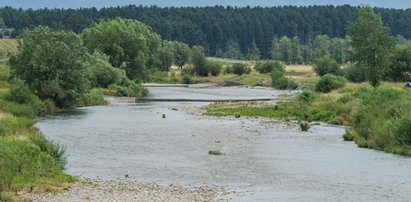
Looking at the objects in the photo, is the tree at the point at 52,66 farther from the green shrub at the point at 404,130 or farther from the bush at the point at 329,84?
the green shrub at the point at 404,130

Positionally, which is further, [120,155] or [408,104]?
[408,104]

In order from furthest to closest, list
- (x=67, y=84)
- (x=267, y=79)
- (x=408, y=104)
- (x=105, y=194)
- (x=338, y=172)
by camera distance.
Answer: (x=267, y=79) < (x=67, y=84) < (x=408, y=104) < (x=338, y=172) < (x=105, y=194)

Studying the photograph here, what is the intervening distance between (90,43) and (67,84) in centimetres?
5607

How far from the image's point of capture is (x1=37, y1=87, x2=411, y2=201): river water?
3391cm

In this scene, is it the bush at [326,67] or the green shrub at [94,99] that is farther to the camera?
the bush at [326,67]

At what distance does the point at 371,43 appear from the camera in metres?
102

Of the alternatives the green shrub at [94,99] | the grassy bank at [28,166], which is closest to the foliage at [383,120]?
the grassy bank at [28,166]

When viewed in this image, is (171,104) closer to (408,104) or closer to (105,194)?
(408,104)

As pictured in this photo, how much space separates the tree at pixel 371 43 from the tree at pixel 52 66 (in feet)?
136

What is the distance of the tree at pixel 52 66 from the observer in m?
86.6

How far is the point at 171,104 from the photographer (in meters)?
103

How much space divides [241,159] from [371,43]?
62.6 metres

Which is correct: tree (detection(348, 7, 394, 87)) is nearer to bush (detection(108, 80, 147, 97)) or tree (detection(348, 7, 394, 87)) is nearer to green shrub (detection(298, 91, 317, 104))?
green shrub (detection(298, 91, 317, 104))

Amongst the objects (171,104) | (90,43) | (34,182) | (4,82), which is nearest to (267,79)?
(90,43)
